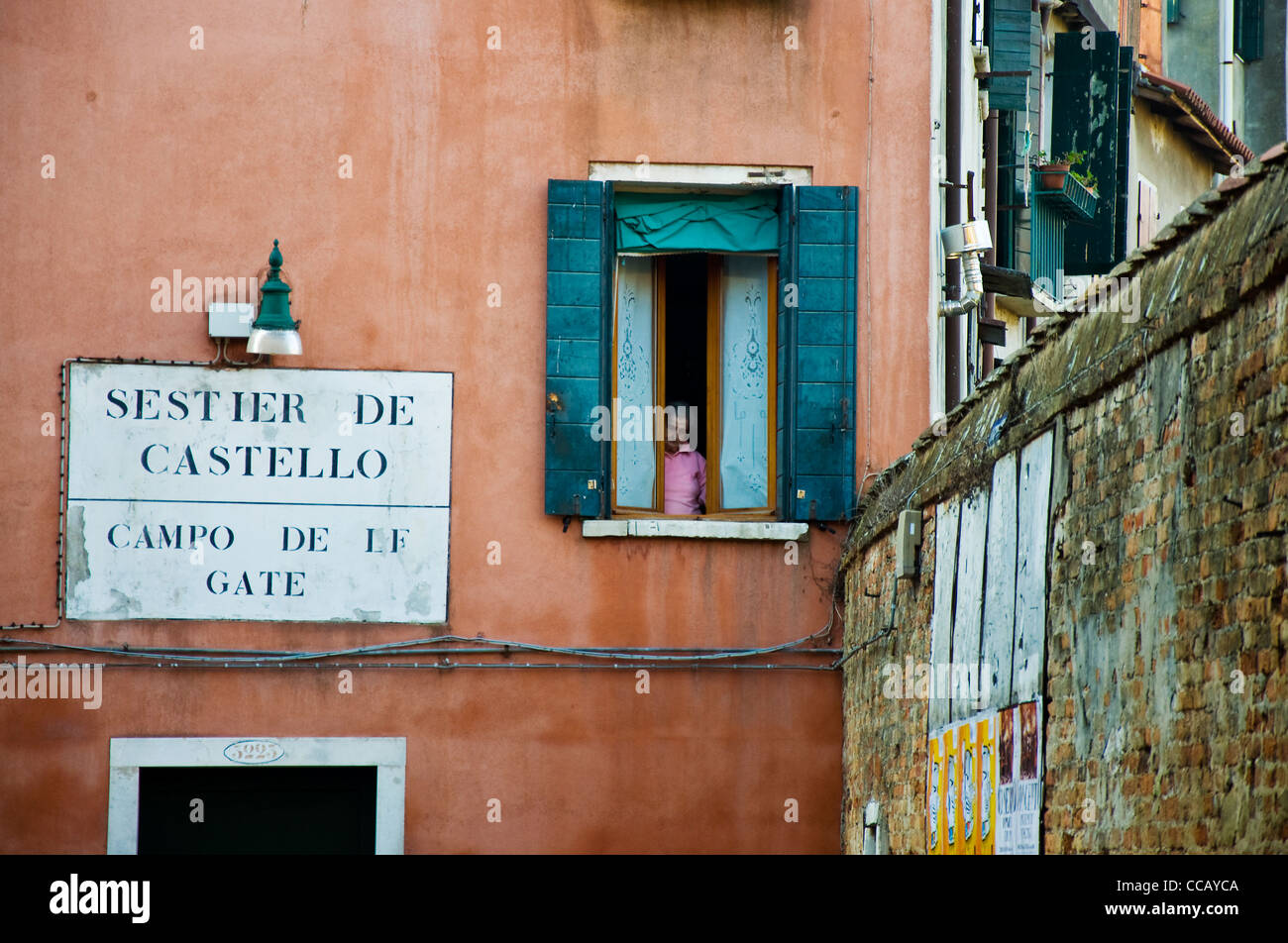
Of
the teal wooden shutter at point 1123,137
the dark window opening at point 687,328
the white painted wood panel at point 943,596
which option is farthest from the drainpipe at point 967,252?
the teal wooden shutter at point 1123,137

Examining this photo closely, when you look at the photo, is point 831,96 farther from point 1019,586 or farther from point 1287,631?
point 1287,631

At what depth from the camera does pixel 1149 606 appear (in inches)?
201

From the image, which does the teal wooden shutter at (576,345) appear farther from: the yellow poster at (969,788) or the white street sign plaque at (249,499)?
the yellow poster at (969,788)

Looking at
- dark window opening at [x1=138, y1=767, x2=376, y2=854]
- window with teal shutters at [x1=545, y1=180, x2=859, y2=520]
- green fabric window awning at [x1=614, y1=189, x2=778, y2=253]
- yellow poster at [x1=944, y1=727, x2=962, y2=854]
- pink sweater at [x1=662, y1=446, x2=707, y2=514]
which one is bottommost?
dark window opening at [x1=138, y1=767, x2=376, y2=854]

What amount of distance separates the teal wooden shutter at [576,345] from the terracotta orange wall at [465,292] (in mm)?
140

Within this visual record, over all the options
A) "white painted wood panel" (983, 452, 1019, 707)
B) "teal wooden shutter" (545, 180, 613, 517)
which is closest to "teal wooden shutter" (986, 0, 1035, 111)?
"teal wooden shutter" (545, 180, 613, 517)

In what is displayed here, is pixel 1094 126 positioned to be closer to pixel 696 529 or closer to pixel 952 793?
pixel 696 529

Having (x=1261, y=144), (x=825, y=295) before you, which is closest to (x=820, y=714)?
(x=825, y=295)

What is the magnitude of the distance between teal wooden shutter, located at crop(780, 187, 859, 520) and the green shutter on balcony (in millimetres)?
11389

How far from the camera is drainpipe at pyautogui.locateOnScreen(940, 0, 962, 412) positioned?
1067 centimetres

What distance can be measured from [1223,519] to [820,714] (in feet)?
17.8

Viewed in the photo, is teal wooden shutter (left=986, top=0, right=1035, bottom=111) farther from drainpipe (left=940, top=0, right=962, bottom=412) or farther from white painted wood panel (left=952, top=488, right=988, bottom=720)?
white painted wood panel (left=952, top=488, right=988, bottom=720)

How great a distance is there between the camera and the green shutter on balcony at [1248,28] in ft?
65.3

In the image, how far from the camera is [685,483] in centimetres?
1029
